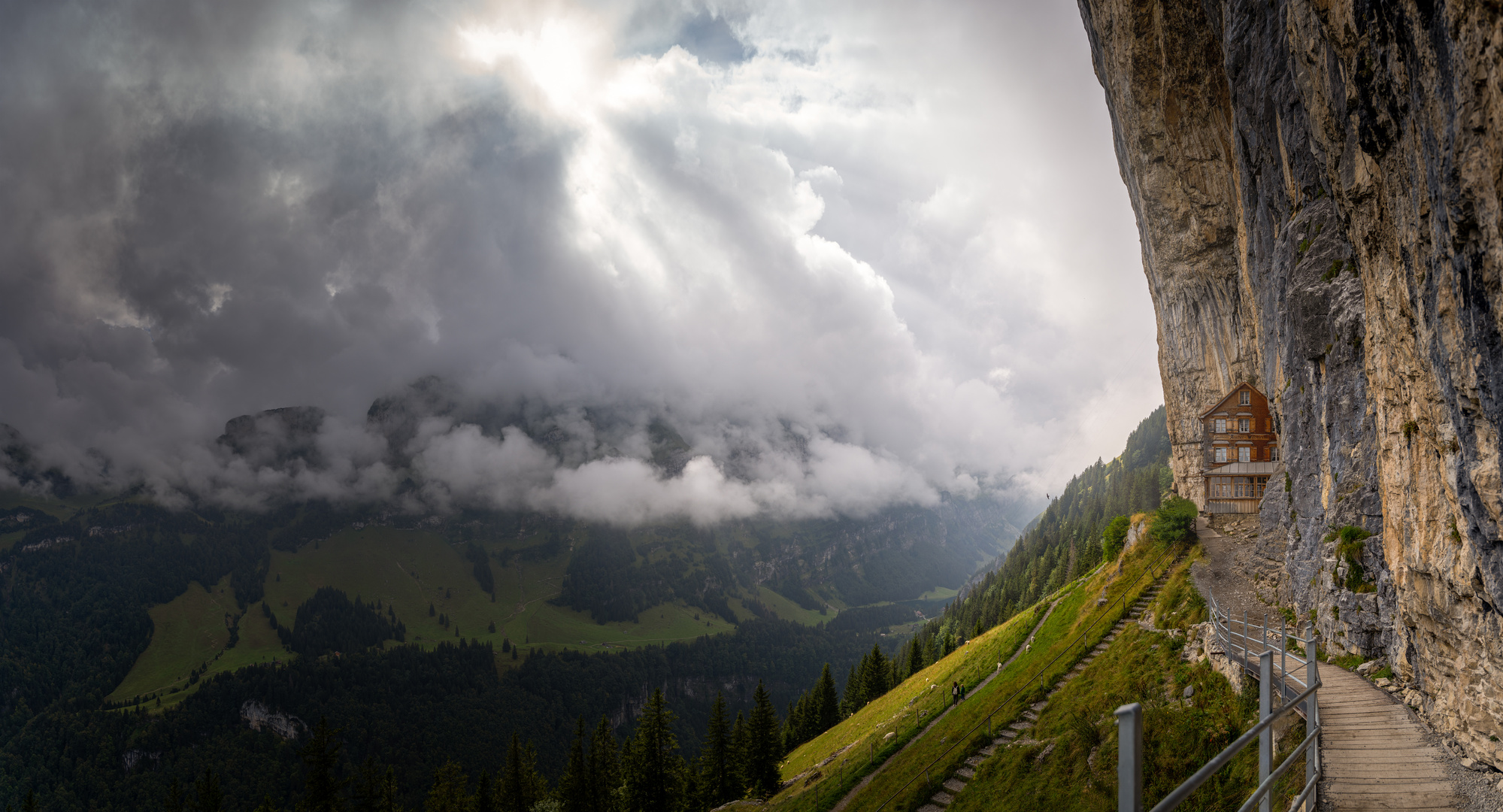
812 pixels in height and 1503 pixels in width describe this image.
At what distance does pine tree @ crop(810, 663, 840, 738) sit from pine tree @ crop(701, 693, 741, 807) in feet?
90.9

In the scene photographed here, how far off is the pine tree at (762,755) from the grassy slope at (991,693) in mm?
3199

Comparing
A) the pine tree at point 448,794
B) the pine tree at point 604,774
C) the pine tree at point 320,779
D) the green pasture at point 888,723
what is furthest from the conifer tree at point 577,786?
the pine tree at point 320,779

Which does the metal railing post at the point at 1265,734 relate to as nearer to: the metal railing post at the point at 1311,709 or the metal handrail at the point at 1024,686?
the metal railing post at the point at 1311,709

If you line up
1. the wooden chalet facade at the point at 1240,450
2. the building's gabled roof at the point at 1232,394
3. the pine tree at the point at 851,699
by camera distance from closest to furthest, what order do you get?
the wooden chalet facade at the point at 1240,450 → the building's gabled roof at the point at 1232,394 → the pine tree at the point at 851,699

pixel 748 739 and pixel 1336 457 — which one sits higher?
pixel 1336 457

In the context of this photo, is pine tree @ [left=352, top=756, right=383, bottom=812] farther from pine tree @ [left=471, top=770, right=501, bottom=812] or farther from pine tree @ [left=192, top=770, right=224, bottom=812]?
pine tree @ [left=192, top=770, right=224, bottom=812]

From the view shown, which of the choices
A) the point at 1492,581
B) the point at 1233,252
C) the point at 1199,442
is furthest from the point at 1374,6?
the point at 1199,442

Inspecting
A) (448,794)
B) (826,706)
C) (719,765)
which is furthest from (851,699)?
(448,794)

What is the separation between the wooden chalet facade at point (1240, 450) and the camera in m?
46.2

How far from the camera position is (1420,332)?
12117 millimetres

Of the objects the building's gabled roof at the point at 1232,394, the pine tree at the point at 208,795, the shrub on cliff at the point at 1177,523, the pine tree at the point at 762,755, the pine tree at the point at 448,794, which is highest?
the building's gabled roof at the point at 1232,394

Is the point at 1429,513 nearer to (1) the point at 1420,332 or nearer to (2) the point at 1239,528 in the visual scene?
(1) the point at 1420,332

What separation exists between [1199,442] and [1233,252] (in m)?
16.5

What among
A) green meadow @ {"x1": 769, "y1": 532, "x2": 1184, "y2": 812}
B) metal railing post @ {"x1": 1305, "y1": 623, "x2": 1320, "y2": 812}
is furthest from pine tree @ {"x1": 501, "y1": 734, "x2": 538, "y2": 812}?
metal railing post @ {"x1": 1305, "y1": 623, "x2": 1320, "y2": 812}
